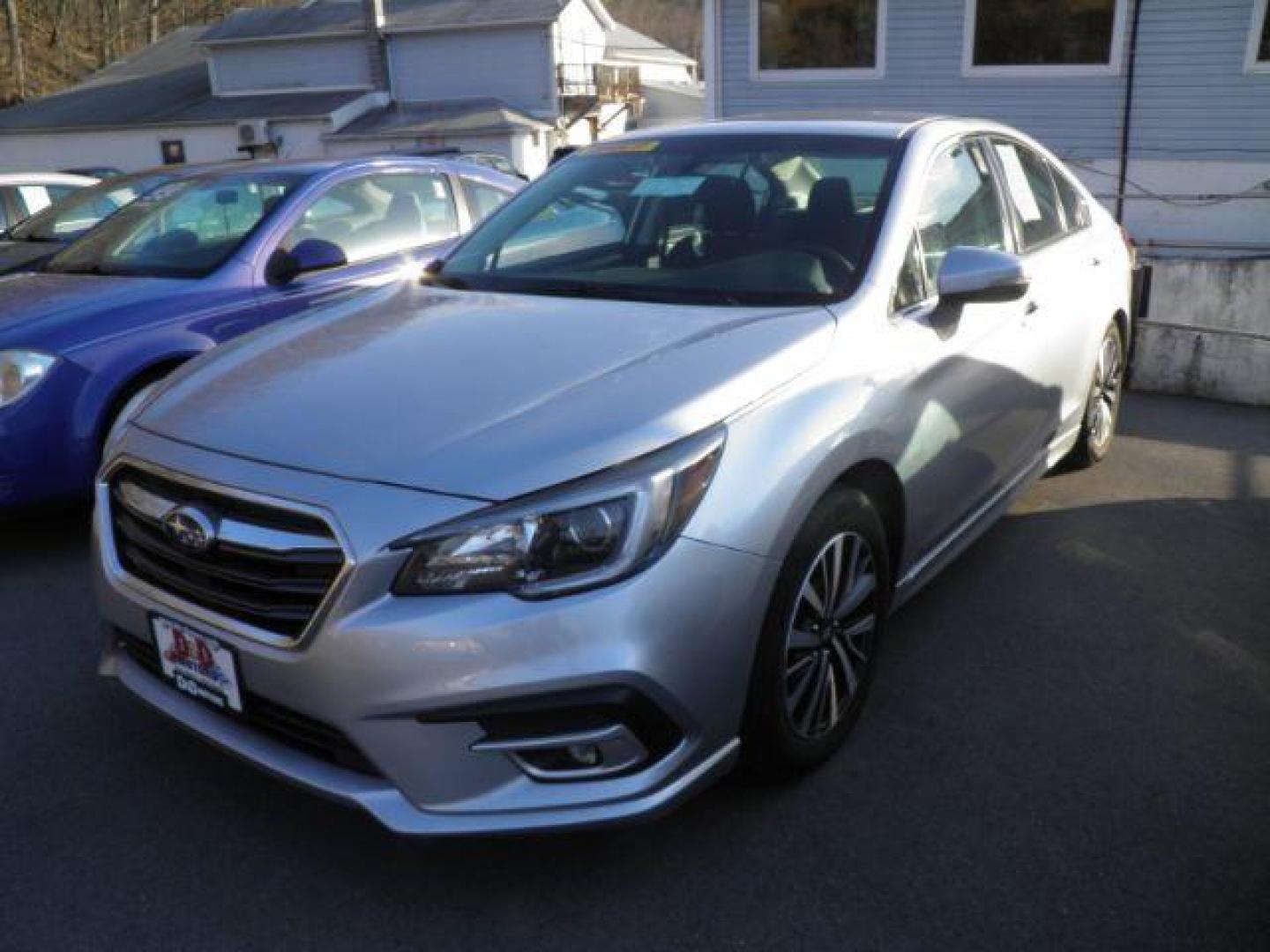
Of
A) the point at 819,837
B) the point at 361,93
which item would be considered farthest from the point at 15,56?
the point at 819,837

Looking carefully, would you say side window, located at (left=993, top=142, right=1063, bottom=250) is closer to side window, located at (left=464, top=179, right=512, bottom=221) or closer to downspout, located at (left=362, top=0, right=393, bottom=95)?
side window, located at (left=464, top=179, right=512, bottom=221)

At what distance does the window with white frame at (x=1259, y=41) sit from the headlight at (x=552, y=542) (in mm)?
13196

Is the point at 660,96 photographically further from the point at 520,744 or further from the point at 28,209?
the point at 520,744

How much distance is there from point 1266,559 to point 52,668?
178 inches

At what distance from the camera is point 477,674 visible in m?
2.12

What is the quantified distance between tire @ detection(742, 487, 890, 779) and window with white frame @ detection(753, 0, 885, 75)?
12947 millimetres

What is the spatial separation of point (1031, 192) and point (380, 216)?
3319 millimetres

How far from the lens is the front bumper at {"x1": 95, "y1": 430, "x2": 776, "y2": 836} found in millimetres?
2129

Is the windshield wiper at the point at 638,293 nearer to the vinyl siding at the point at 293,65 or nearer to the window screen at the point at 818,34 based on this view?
the window screen at the point at 818,34

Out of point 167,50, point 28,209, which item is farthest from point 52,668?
point 167,50

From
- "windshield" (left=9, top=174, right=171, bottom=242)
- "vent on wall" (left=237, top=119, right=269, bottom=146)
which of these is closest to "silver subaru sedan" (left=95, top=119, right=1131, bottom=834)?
"windshield" (left=9, top=174, right=171, bottom=242)

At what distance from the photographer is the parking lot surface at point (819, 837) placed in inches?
92.7

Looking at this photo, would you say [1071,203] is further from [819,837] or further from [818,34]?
[818,34]

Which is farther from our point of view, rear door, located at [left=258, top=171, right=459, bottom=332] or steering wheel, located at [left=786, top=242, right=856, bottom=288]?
rear door, located at [left=258, top=171, right=459, bottom=332]
